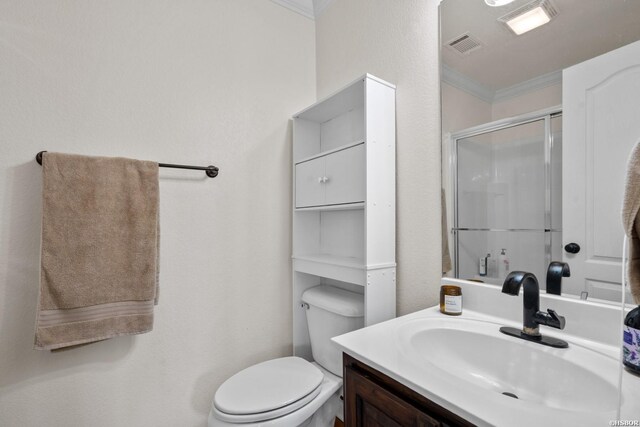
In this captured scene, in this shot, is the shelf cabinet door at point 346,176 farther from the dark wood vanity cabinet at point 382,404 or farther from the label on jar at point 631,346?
the label on jar at point 631,346

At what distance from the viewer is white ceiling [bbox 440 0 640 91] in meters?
0.79

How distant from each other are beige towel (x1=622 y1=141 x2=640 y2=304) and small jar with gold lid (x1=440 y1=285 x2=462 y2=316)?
0.56 metres

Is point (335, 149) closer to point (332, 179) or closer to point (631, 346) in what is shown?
point (332, 179)

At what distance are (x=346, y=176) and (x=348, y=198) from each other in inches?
3.8

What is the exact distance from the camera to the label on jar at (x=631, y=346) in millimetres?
621

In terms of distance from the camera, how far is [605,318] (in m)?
0.78

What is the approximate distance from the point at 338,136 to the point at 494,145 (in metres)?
0.81

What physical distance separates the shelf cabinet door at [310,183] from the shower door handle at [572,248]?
0.89m

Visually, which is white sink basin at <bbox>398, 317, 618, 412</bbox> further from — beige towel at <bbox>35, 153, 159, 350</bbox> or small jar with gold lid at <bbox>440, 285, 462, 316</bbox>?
beige towel at <bbox>35, 153, 159, 350</bbox>

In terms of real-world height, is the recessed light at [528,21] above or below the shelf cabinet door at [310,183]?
above

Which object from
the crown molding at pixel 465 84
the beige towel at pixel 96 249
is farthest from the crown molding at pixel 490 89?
the beige towel at pixel 96 249

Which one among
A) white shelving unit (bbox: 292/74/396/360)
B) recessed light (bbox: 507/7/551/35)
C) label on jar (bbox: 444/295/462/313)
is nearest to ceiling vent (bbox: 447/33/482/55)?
recessed light (bbox: 507/7/551/35)

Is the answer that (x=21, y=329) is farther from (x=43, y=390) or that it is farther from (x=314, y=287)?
(x=314, y=287)

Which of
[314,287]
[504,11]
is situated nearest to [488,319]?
[314,287]
